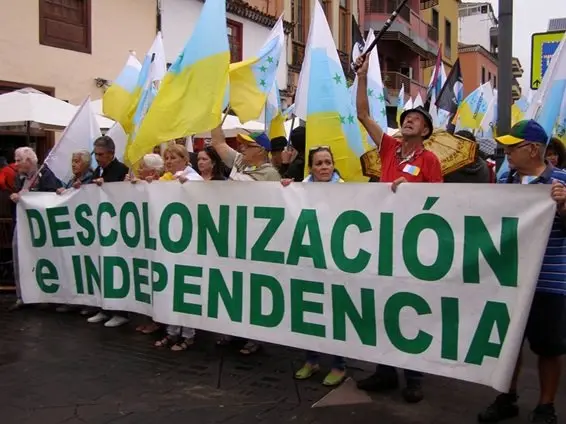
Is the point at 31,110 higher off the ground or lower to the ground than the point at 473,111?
lower

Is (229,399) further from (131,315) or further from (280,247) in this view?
(131,315)

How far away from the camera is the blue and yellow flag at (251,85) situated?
634 cm

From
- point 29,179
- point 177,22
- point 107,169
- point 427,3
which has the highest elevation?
point 427,3

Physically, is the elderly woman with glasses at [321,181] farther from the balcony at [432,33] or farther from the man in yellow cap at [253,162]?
the balcony at [432,33]

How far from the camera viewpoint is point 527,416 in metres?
4.03

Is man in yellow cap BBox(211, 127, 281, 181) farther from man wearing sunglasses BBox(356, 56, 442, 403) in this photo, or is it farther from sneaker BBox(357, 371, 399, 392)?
sneaker BBox(357, 371, 399, 392)

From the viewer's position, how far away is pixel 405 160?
4.26 meters

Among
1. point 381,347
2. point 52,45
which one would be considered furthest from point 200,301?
point 52,45

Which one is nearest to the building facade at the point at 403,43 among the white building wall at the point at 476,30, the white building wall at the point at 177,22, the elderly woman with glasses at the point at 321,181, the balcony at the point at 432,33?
the balcony at the point at 432,33

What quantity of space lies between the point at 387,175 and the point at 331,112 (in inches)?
65.3

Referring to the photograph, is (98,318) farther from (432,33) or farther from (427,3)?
(427,3)

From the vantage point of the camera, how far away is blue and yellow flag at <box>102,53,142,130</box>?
7.05 meters

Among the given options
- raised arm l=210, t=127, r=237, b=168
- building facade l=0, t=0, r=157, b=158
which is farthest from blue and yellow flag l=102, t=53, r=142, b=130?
building facade l=0, t=0, r=157, b=158

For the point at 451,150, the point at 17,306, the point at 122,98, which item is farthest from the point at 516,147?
the point at 17,306
